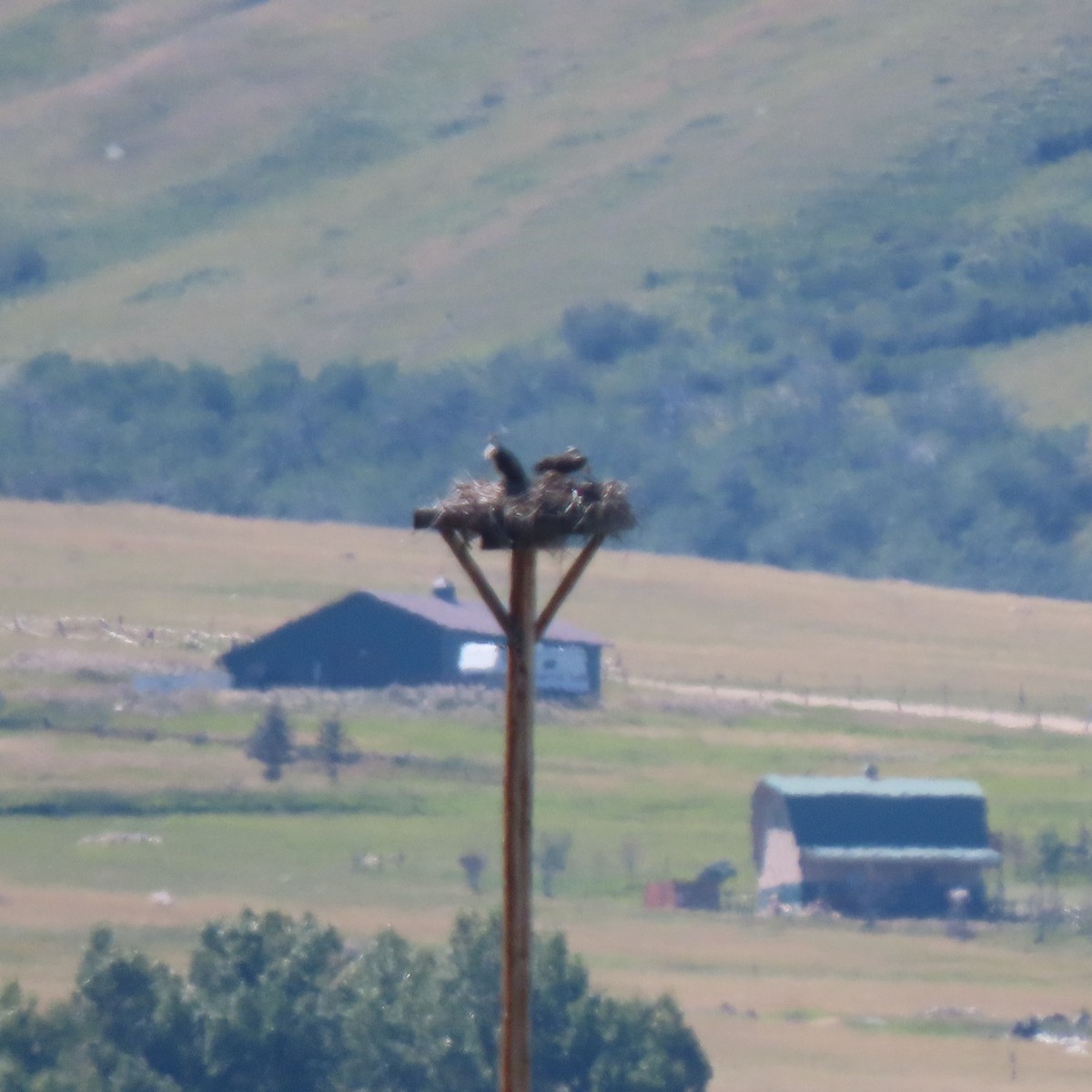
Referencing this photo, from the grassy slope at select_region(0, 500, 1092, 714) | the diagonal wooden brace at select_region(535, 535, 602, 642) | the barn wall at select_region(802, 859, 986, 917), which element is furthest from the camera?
the grassy slope at select_region(0, 500, 1092, 714)

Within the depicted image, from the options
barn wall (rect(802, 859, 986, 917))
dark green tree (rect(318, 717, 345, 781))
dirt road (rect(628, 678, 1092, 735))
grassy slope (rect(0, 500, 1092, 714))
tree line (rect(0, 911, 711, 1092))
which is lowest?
tree line (rect(0, 911, 711, 1092))

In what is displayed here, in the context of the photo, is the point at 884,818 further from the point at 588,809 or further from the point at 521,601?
the point at 521,601

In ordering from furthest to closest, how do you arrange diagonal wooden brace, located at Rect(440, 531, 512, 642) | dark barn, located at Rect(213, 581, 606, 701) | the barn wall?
dark barn, located at Rect(213, 581, 606, 701) → the barn wall → diagonal wooden brace, located at Rect(440, 531, 512, 642)

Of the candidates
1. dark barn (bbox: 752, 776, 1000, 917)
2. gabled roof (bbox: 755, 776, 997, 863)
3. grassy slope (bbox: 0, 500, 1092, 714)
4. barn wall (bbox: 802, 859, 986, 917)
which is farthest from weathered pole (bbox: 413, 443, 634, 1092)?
grassy slope (bbox: 0, 500, 1092, 714)

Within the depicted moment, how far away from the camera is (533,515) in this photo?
54.5 ft

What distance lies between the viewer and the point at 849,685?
10344 centimetres

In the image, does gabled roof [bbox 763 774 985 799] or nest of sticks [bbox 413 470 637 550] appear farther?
gabled roof [bbox 763 774 985 799]

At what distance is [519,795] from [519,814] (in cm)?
11

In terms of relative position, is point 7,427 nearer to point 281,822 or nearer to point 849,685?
point 849,685

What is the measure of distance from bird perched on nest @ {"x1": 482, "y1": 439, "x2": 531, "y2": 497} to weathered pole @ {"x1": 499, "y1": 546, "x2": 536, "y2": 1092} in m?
0.44

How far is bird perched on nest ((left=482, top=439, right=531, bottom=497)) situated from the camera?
669 inches

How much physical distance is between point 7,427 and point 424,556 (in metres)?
48.9

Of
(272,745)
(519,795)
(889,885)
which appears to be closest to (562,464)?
(519,795)

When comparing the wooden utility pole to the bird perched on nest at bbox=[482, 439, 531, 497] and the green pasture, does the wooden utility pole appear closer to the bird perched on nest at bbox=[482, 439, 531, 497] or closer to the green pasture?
the bird perched on nest at bbox=[482, 439, 531, 497]
